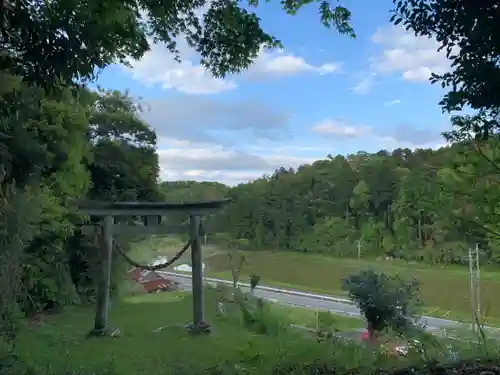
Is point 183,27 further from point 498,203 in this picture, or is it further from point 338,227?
point 338,227

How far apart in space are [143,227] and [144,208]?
251 mm

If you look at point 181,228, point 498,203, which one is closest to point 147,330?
point 181,228

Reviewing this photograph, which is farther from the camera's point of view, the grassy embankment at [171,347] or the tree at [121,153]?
the tree at [121,153]

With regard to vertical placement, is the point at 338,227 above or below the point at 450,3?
below

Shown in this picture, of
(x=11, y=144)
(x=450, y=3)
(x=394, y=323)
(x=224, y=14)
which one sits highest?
(x=224, y=14)

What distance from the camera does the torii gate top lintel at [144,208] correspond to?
615 cm

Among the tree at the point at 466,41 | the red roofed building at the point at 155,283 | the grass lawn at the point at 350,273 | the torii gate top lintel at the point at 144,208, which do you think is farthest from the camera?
the red roofed building at the point at 155,283

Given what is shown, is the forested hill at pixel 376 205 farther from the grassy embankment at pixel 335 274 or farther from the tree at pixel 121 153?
the tree at pixel 121 153

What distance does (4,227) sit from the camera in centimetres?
279

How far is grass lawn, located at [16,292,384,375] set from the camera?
2240 mm

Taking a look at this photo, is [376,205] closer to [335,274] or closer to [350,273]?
[335,274]

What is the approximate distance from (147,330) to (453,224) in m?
4.60

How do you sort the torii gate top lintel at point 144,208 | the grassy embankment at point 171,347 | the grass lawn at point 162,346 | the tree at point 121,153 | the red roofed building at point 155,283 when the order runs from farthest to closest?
1. the red roofed building at point 155,283
2. the tree at point 121,153
3. the torii gate top lintel at point 144,208
4. the grass lawn at point 162,346
5. the grassy embankment at point 171,347

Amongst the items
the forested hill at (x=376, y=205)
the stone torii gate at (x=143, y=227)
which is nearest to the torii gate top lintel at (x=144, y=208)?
the stone torii gate at (x=143, y=227)
